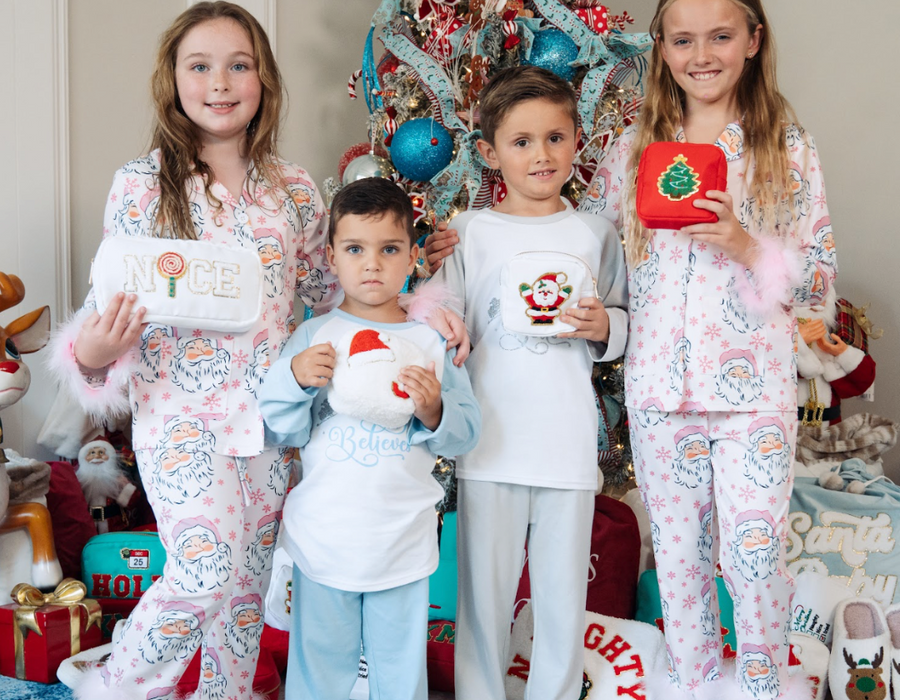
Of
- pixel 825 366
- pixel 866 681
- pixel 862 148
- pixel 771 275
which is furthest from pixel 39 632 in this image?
pixel 862 148

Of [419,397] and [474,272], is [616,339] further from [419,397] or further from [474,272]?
[419,397]

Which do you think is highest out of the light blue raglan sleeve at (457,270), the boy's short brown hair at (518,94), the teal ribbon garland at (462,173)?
the boy's short brown hair at (518,94)

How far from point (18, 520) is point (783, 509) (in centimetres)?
167

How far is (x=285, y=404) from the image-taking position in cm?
151

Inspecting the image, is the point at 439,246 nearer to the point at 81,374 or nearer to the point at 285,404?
the point at 285,404

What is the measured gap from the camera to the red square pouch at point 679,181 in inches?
61.7

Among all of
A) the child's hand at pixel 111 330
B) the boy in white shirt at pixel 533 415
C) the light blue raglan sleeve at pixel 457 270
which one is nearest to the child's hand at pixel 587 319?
the boy in white shirt at pixel 533 415

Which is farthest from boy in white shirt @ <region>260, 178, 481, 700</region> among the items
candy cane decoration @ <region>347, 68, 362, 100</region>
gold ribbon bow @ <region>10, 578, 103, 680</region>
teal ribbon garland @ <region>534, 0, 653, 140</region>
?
candy cane decoration @ <region>347, 68, 362, 100</region>

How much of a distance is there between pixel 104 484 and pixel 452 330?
117 cm

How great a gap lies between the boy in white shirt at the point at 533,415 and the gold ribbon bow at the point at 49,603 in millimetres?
880

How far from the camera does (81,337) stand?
1.48m

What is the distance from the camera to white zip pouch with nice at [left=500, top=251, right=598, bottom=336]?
1.63m

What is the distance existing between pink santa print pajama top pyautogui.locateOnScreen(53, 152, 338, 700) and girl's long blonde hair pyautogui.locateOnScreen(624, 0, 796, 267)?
2.31 ft

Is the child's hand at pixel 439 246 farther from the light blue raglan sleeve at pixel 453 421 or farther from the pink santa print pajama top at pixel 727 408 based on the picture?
the pink santa print pajama top at pixel 727 408
